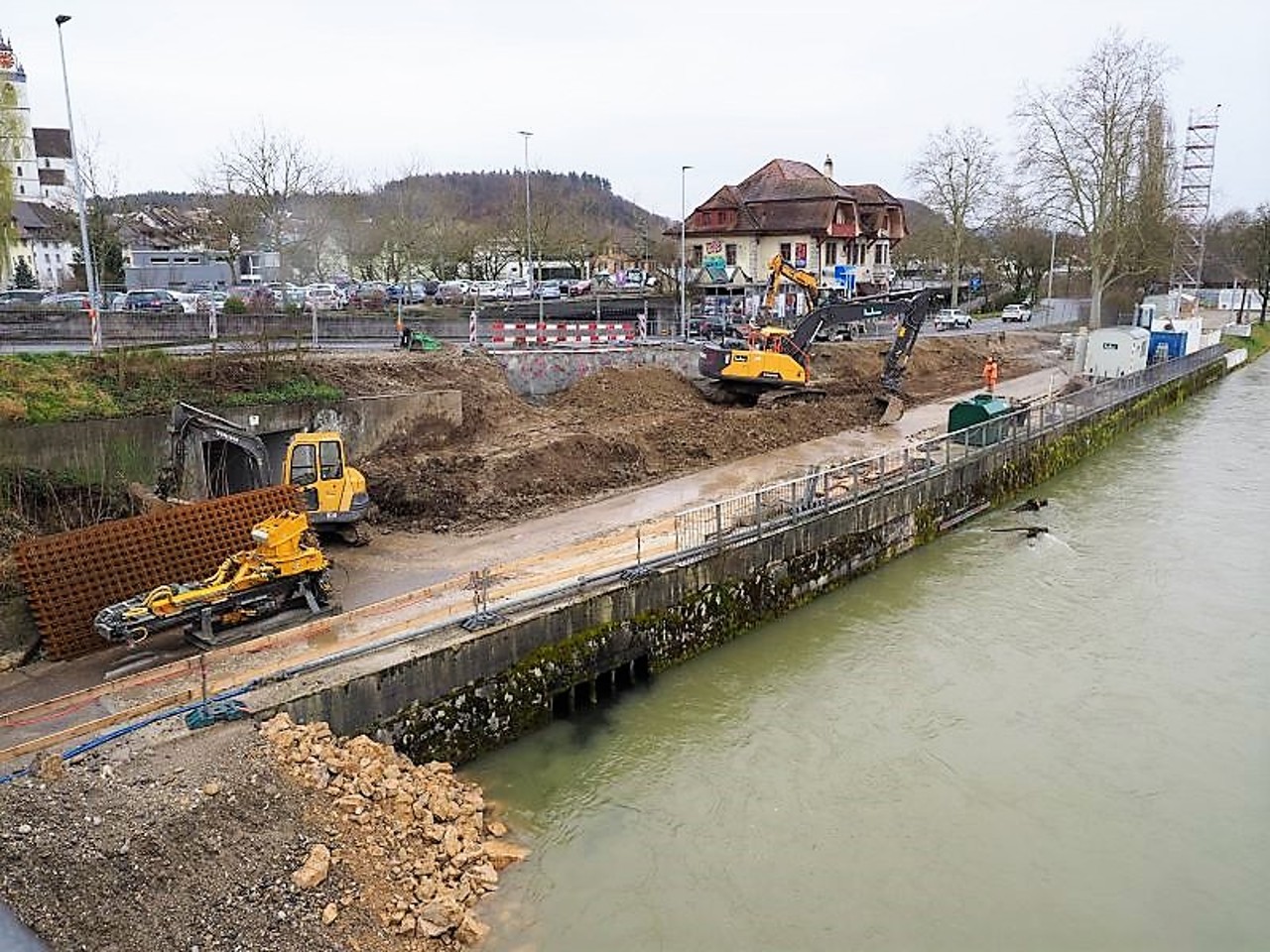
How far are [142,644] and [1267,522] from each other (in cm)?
2350

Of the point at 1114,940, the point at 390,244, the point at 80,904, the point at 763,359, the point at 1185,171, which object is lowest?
the point at 1114,940

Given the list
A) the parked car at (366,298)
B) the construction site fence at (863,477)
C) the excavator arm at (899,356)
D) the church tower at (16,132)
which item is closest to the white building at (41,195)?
the church tower at (16,132)

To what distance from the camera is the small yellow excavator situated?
11203 millimetres

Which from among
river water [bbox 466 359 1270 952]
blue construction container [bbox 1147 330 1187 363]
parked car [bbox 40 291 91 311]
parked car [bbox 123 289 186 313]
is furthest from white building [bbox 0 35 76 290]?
blue construction container [bbox 1147 330 1187 363]

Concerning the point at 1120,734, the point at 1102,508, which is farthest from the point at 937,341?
the point at 1120,734

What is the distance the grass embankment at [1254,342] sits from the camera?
54419 mm

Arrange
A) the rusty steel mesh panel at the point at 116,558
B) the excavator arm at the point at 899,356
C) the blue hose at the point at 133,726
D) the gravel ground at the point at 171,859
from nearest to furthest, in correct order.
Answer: the gravel ground at the point at 171,859 < the blue hose at the point at 133,726 < the rusty steel mesh panel at the point at 116,558 < the excavator arm at the point at 899,356

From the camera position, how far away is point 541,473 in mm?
20359

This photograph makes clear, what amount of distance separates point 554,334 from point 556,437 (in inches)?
307

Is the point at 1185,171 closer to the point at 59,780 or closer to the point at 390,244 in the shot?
the point at 390,244

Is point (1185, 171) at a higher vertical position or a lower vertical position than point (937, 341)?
higher

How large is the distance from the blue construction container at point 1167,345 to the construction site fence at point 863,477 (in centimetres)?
1101

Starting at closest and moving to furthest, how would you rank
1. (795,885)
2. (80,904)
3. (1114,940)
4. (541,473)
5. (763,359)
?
(80,904)
(1114,940)
(795,885)
(541,473)
(763,359)

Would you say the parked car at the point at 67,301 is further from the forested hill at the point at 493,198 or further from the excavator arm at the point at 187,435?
the excavator arm at the point at 187,435
